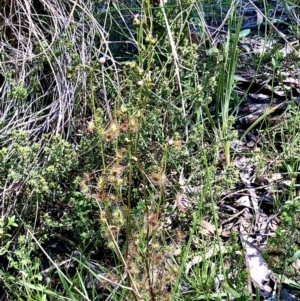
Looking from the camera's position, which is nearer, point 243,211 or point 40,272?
point 40,272

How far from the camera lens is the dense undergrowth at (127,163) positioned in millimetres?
1599

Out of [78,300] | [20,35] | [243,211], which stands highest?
[20,35]

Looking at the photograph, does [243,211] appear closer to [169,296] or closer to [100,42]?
[169,296]

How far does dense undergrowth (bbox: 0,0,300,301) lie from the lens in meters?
1.60

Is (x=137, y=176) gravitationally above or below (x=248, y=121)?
above

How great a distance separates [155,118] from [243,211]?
0.46m

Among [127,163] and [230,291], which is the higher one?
[127,163]

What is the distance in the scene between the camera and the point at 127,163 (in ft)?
6.32

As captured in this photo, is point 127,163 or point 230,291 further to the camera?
point 127,163

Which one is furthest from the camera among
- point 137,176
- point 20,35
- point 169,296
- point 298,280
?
point 20,35

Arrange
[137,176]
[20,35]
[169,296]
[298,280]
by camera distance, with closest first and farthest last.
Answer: [169,296]
[298,280]
[137,176]
[20,35]

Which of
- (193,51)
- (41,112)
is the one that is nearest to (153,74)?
(193,51)

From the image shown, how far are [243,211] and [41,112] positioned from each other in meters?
0.80

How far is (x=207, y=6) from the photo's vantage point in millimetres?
2814
